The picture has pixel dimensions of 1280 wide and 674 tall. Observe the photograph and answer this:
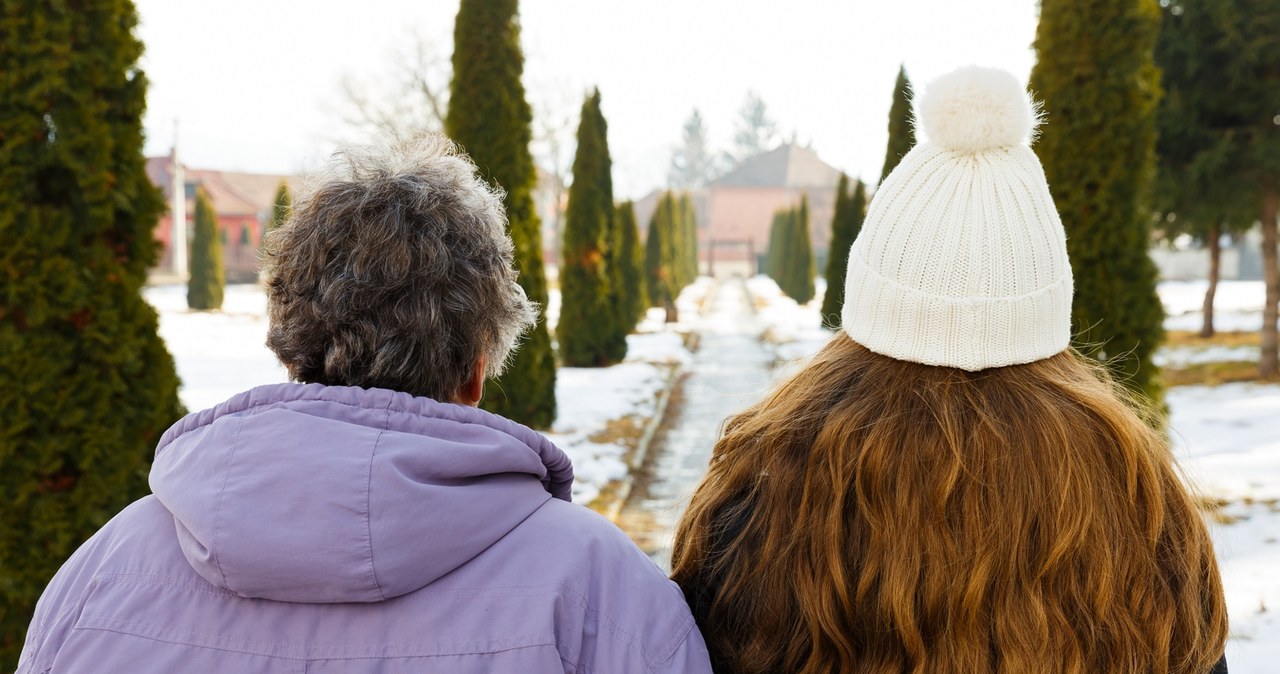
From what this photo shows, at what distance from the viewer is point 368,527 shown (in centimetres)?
118

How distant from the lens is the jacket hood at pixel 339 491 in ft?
3.84

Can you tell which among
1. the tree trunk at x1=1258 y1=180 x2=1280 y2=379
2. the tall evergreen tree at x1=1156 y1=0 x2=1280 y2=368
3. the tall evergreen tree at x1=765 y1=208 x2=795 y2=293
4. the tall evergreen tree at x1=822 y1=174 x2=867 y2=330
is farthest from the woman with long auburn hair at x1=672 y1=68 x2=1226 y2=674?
the tall evergreen tree at x1=765 y1=208 x2=795 y2=293

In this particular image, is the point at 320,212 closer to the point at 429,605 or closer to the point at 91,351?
the point at 429,605

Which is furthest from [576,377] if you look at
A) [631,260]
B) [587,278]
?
[631,260]

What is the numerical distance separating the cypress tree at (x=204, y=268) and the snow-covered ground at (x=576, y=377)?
1.41 meters

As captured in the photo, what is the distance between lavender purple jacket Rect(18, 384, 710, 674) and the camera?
3.87 feet

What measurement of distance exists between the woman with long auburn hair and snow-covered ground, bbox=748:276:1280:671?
309mm

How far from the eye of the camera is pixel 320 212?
145cm

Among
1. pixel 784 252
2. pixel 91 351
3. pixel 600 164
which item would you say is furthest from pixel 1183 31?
pixel 784 252

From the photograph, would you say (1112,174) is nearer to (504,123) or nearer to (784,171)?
(504,123)

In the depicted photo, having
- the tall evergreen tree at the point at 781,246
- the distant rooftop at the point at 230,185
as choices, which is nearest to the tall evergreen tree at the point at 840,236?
the tall evergreen tree at the point at 781,246

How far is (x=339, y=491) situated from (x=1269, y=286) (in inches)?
566

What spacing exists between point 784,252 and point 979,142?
111ft

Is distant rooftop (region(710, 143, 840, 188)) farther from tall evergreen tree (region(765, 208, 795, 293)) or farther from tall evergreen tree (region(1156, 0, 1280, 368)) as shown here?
tall evergreen tree (region(1156, 0, 1280, 368))
